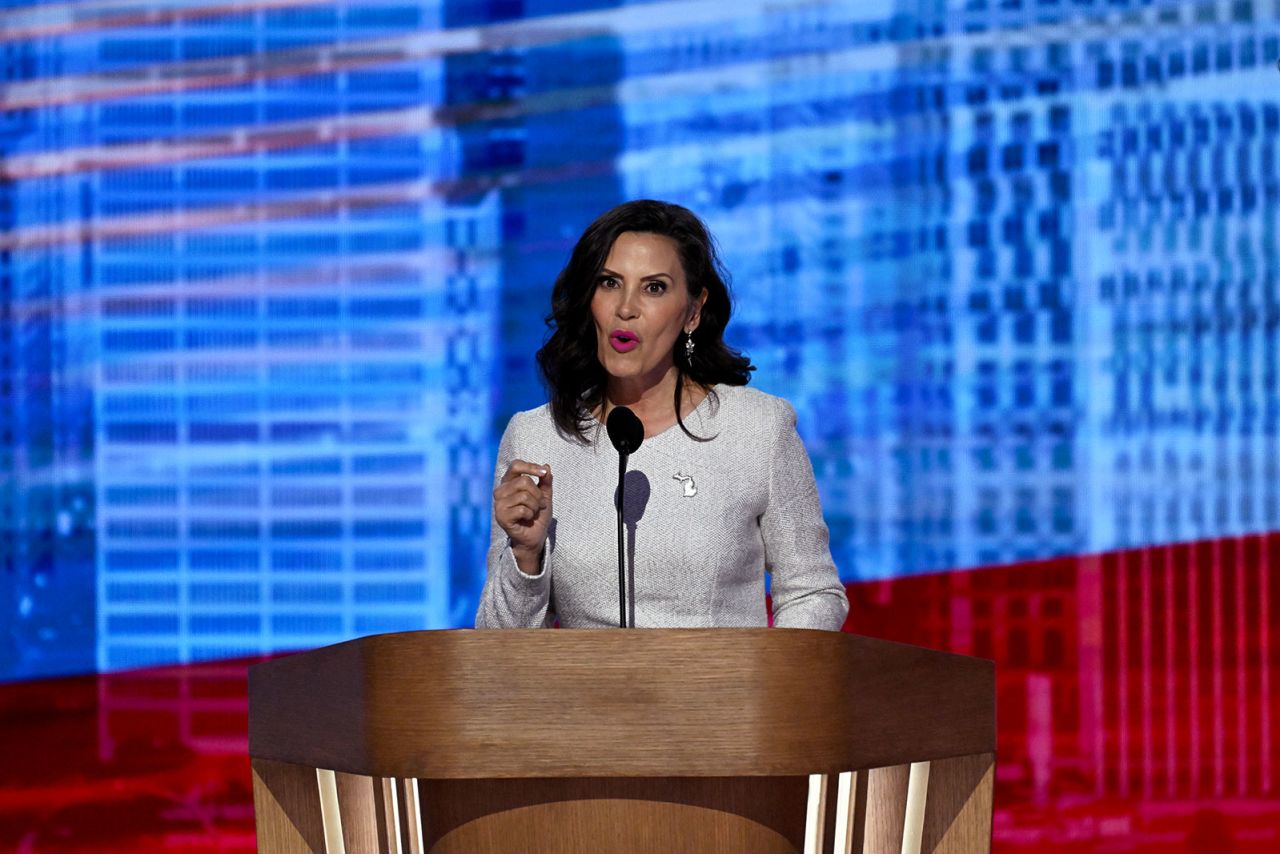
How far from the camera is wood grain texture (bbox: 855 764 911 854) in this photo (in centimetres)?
154

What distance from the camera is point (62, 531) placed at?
10.4ft

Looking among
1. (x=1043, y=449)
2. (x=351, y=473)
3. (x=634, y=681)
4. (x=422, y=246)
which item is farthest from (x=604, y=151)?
(x=634, y=681)

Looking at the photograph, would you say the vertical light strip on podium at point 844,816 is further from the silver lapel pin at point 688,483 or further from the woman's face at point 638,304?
the woman's face at point 638,304

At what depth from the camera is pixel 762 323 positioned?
10.1 ft

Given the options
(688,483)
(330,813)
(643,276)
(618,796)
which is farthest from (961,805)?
(643,276)

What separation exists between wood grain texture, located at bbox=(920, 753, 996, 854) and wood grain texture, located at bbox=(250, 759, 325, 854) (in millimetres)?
602

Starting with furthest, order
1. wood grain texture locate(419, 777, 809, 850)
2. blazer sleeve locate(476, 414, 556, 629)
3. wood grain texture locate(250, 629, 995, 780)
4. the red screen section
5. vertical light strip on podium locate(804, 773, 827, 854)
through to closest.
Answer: the red screen section, blazer sleeve locate(476, 414, 556, 629), vertical light strip on podium locate(804, 773, 827, 854), wood grain texture locate(419, 777, 809, 850), wood grain texture locate(250, 629, 995, 780)

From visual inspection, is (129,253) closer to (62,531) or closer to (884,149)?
(62,531)

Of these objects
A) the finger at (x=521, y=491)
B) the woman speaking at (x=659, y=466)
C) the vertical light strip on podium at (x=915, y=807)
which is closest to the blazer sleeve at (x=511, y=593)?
the woman speaking at (x=659, y=466)

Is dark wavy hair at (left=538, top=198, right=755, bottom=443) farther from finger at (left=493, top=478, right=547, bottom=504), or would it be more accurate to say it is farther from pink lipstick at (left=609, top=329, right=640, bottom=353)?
finger at (left=493, top=478, right=547, bottom=504)

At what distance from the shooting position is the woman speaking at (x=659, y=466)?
1750mm

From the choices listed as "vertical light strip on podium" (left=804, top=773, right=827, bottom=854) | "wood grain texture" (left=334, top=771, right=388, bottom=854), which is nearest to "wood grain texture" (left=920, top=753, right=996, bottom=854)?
"vertical light strip on podium" (left=804, top=773, right=827, bottom=854)

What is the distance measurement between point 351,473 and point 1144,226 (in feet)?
5.52

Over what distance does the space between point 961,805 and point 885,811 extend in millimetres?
98
